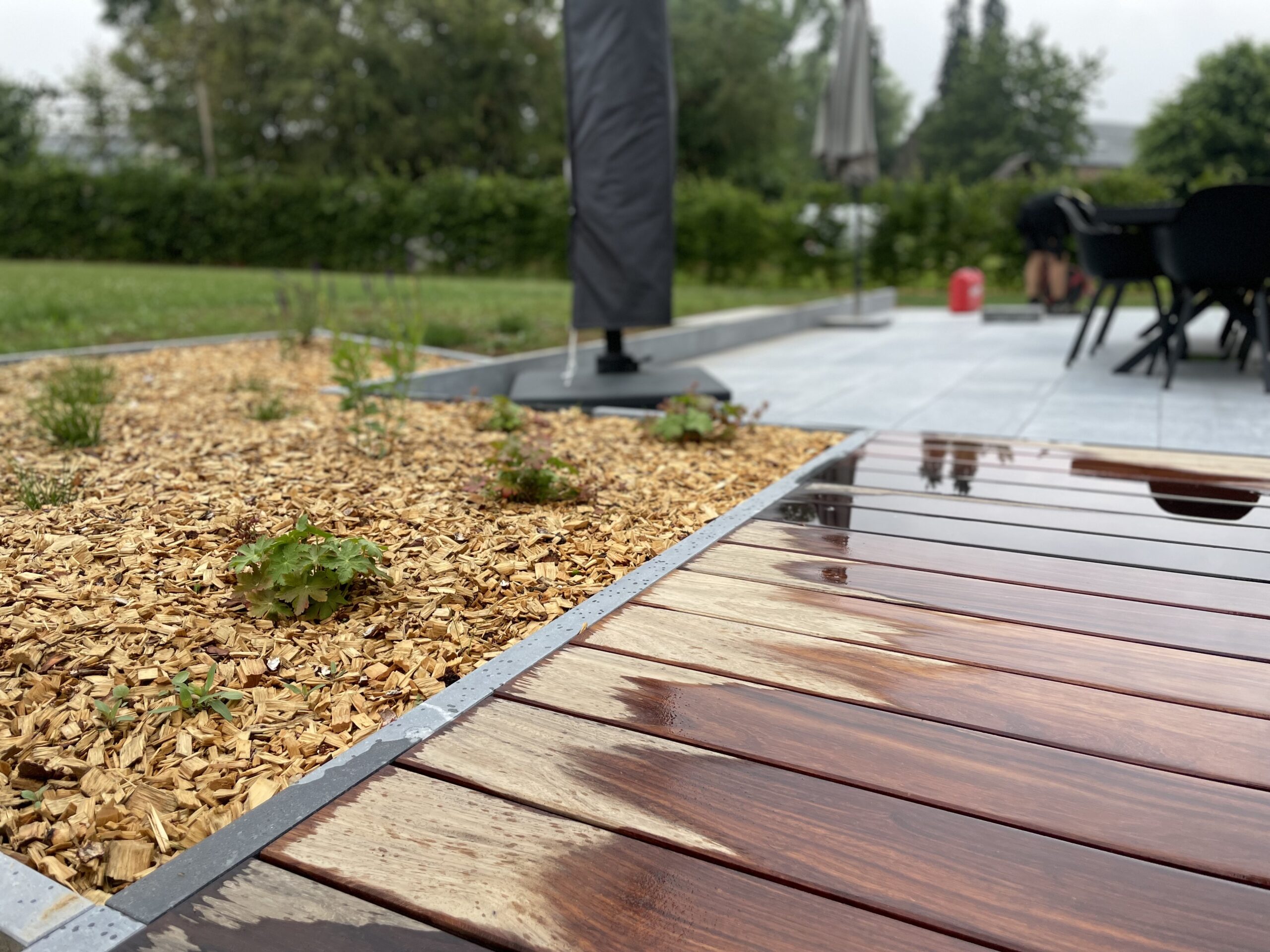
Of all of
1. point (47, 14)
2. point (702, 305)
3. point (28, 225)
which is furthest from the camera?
point (47, 14)

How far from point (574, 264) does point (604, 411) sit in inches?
30.1

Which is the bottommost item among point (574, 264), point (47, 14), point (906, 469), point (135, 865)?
point (135, 865)

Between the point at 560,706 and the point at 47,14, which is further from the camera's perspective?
the point at 47,14

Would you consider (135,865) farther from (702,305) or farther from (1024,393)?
(702,305)

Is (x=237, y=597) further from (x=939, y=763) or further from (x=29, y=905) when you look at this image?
(x=939, y=763)

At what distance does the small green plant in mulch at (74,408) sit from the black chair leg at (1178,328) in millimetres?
4529

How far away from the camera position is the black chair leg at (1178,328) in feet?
14.7

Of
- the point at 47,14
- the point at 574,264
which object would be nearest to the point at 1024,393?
the point at 574,264

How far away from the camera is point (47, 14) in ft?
99.0

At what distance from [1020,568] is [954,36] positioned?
4701cm

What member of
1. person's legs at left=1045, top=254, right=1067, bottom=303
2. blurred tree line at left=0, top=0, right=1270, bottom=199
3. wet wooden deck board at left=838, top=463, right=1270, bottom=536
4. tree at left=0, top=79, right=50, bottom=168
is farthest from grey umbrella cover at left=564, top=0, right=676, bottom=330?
tree at left=0, top=79, right=50, bottom=168

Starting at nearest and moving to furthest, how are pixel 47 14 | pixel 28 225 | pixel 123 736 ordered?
pixel 123 736, pixel 28 225, pixel 47 14

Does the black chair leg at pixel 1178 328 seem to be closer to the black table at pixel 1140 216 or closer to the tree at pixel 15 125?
the black table at pixel 1140 216

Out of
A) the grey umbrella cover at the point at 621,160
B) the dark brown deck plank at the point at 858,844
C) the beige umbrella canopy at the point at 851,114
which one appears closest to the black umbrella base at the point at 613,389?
the grey umbrella cover at the point at 621,160
